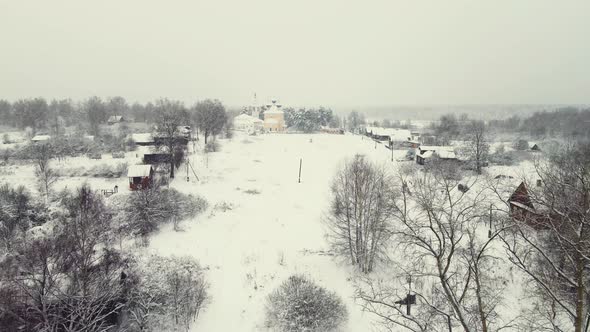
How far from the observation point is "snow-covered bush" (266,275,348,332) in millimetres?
15523

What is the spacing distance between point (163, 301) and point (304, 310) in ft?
23.5

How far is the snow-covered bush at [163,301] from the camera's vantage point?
15.6 m

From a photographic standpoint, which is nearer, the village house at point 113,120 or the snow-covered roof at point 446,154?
the snow-covered roof at point 446,154

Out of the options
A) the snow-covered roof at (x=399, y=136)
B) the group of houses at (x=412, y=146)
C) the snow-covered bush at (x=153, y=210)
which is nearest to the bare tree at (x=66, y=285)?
the snow-covered bush at (x=153, y=210)

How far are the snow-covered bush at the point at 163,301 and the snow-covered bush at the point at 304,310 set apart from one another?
394cm

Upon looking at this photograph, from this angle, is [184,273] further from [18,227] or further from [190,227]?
[18,227]

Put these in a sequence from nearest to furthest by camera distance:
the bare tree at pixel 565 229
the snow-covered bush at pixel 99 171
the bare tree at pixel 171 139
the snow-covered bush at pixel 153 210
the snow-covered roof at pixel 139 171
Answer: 1. the bare tree at pixel 565 229
2. the snow-covered bush at pixel 153 210
3. the snow-covered roof at pixel 139 171
4. the bare tree at pixel 171 139
5. the snow-covered bush at pixel 99 171

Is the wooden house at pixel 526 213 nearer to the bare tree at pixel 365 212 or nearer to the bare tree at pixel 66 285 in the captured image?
the bare tree at pixel 365 212

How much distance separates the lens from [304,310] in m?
15.7

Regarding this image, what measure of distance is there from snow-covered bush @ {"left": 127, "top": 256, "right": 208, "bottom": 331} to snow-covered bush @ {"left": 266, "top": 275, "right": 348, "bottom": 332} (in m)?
3.94

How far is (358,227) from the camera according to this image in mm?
21469

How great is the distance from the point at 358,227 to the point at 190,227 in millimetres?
13588

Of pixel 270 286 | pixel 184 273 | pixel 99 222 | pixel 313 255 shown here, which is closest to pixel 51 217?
pixel 99 222

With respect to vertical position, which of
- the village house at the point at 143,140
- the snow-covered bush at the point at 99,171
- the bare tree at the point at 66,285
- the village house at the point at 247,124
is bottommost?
the bare tree at the point at 66,285
